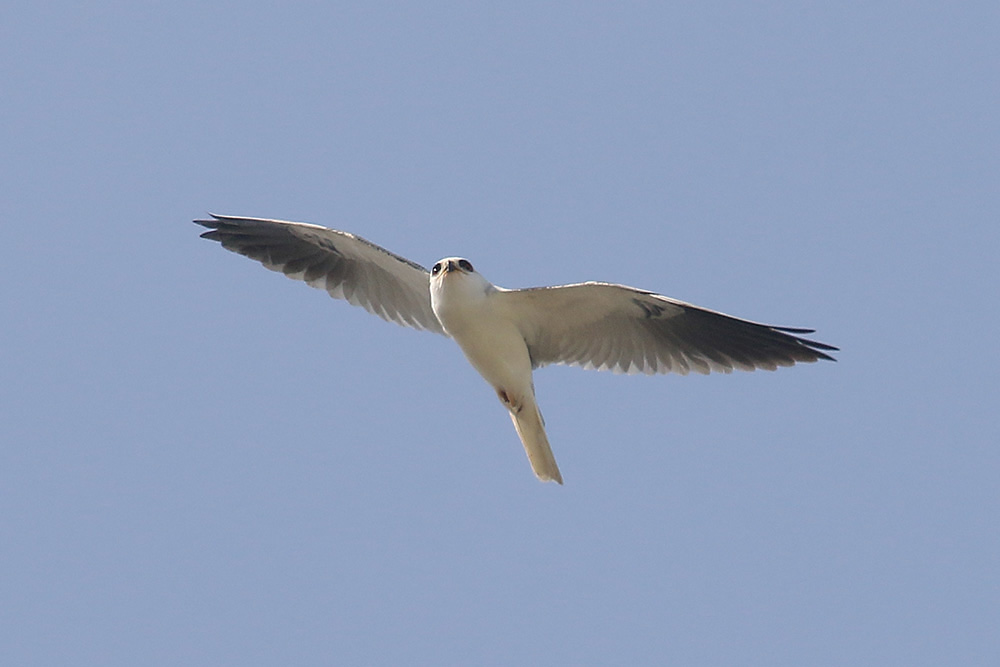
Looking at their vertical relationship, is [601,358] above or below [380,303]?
below

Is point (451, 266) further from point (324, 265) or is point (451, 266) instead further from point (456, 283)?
point (324, 265)

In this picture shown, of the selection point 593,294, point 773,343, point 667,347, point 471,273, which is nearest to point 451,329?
point 471,273

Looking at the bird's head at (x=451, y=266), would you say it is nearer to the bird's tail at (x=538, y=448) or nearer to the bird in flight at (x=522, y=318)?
the bird in flight at (x=522, y=318)

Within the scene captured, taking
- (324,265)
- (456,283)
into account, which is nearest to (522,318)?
(456,283)

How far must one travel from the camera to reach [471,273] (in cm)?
950

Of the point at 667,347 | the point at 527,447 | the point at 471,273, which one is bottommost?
the point at 527,447

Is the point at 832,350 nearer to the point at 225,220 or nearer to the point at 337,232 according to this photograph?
the point at 337,232

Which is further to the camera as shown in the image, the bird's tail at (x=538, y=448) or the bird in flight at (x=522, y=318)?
the bird's tail at (x=538, y=448)

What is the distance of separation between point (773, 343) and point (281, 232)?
14.2ft

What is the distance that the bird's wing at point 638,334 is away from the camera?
9.42m

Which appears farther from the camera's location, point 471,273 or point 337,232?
point 337,232

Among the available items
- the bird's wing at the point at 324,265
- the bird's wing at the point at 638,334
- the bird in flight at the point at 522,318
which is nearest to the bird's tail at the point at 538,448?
the bird in flight at the point at 522,318

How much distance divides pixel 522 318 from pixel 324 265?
212cm

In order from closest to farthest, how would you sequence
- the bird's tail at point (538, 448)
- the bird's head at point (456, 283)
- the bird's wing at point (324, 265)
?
the bird's head at point (456, 283), the bird's tail at point (538, 448), the bird's wing at point (324, 265)
